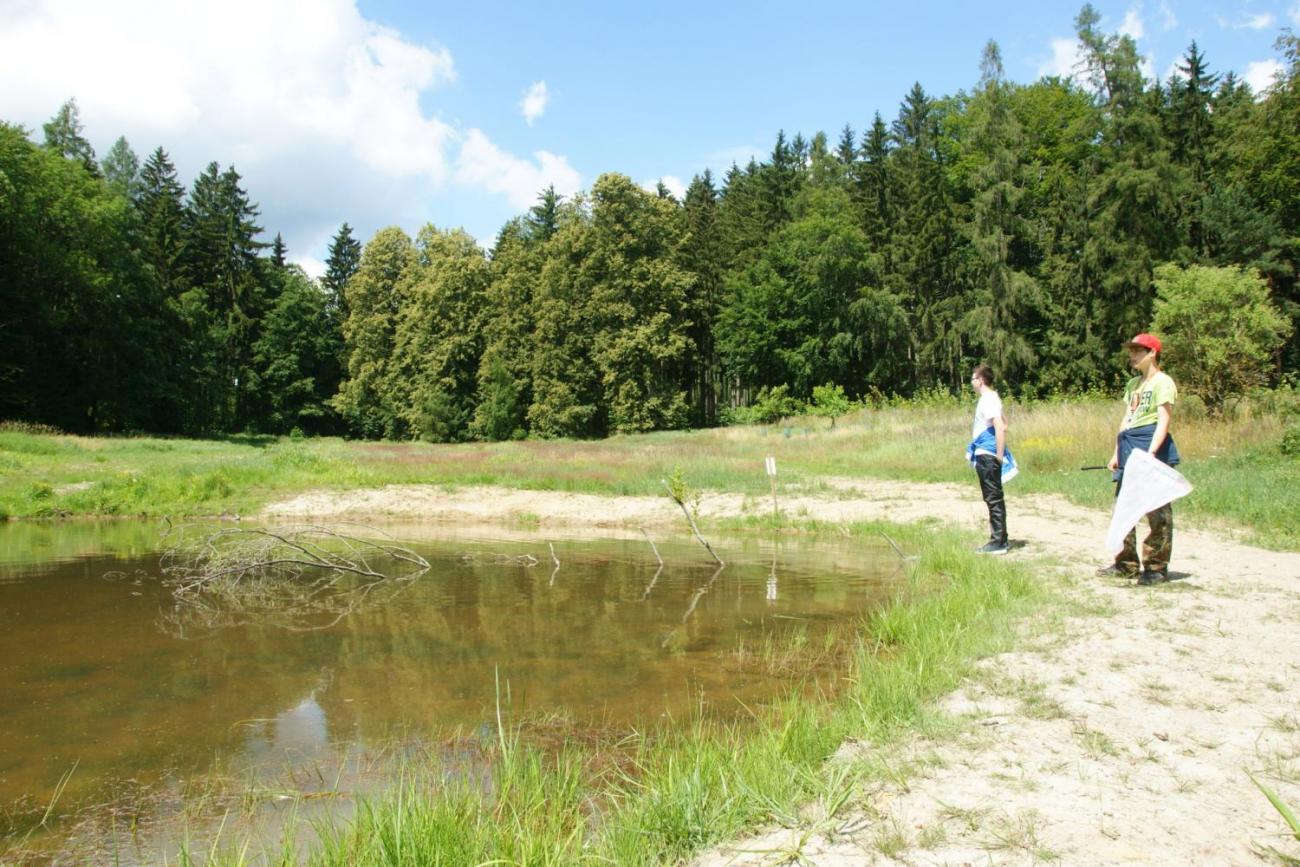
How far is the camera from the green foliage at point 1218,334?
21562 millimetres

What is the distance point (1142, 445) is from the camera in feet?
25.5

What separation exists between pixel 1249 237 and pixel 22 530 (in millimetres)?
47680

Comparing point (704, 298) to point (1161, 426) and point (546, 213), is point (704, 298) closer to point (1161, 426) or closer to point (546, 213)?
point (546, 213)

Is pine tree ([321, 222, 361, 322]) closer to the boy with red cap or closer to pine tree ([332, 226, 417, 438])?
pine tree ([332, 226, 417, 438])

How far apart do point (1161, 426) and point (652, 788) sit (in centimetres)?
651

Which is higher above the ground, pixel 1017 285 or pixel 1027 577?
pixel 1017 285

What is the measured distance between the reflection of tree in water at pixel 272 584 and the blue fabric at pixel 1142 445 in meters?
8.33

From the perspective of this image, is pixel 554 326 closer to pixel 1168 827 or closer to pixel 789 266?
pixel 789 266

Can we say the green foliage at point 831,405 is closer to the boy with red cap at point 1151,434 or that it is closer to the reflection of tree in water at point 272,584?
the reflection of tree in water at point 272,584

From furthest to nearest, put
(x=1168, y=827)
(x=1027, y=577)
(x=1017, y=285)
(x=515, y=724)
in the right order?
(x=1017, y=285) → (x=1027, y=577) → (x=515, y=724) → (x=1168, y=827)

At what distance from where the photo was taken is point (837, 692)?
18.2 feet

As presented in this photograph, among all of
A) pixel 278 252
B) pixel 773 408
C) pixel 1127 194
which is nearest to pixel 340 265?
pixel 278 252

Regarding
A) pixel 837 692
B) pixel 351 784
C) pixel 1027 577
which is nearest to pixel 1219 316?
pixel 1027 577

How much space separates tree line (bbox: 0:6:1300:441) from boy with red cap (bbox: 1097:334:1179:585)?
26232mm
